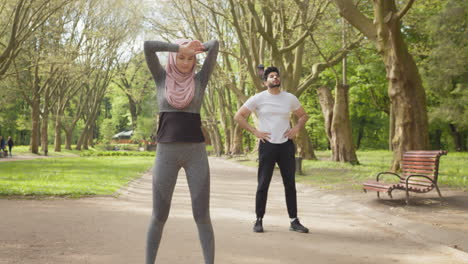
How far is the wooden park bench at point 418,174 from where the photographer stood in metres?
8.91

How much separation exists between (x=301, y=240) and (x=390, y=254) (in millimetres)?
1116

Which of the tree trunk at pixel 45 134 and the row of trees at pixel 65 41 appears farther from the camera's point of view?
the tree trunk at pixel 45 134

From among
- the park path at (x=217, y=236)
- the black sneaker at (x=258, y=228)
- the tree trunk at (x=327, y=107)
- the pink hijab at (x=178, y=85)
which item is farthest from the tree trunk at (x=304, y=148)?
the pink hijab at (x=178, y=85)

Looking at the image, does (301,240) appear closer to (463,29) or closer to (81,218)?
(81,218)

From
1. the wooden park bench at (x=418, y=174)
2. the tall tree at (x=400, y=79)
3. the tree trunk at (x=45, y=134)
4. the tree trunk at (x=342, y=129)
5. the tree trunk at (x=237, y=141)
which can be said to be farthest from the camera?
the tree trunk at (x=237, y=141)

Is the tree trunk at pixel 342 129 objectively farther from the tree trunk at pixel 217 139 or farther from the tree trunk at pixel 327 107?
the tree trunk at pixel 217 139

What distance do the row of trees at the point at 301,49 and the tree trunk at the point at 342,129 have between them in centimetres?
5

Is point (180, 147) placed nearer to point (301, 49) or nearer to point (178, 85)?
point (178, 85)

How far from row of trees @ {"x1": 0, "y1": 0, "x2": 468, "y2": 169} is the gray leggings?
36.6 ft

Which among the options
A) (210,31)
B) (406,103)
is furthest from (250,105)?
(210,31)

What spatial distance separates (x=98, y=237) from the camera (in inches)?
245

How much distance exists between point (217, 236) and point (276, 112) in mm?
1745

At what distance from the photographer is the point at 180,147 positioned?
12.9 ft

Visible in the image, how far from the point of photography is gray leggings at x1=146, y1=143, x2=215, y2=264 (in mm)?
3908
